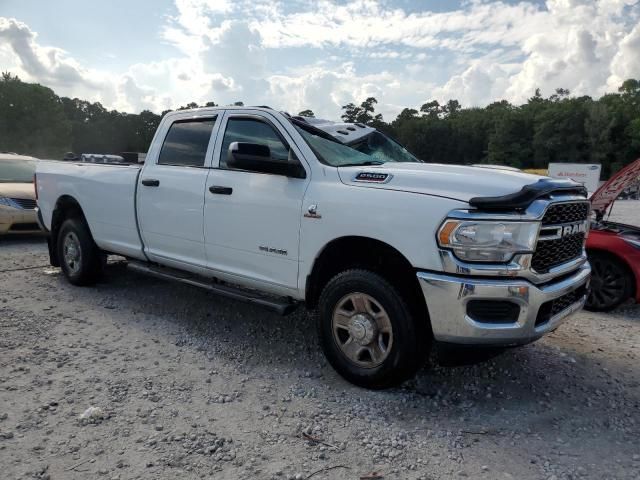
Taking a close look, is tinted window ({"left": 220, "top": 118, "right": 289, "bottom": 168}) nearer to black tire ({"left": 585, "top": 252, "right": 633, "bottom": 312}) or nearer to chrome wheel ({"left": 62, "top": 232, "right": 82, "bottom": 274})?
chrome wheel ({"left": 62, "top": 232, "right": 82, "bottom": 274})

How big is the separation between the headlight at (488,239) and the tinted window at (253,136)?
153cm

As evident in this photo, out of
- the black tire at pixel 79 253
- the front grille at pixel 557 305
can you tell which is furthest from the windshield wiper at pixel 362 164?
the black tire at pixel 79 253

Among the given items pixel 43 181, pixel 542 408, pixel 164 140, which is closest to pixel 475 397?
pixel 542 408

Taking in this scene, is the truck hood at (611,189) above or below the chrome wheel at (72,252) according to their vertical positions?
above

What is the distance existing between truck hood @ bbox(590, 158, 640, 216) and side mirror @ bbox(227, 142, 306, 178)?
4839mm

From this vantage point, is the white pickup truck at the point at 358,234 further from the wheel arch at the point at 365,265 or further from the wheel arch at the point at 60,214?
the wheel arch at the point at 60,214

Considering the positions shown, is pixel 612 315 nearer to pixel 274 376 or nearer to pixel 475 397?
pixel 475 397

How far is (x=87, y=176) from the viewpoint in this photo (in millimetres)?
5656

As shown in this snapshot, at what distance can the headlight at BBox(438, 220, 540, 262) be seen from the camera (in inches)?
114

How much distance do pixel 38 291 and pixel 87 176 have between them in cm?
147

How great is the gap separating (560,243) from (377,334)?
4.43 feet

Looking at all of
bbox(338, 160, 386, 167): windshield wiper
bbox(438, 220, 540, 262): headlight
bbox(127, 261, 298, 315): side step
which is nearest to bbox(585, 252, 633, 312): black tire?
bbox(338, 160, 386, 167): windshield wiper

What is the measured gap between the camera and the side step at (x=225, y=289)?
3.81m

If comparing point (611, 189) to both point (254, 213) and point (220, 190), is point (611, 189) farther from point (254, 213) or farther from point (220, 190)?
point (220, 190)
